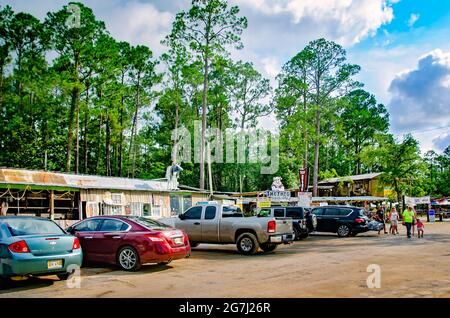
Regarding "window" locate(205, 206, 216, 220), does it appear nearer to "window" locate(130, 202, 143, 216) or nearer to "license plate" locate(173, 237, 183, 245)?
"license plate" locate(173, 237, 183, 245)

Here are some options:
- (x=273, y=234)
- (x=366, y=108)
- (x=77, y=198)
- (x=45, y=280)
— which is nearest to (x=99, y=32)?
(x=77, y=198)

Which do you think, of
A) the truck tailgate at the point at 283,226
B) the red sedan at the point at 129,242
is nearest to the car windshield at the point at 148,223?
the red sedan at the point at 129,242

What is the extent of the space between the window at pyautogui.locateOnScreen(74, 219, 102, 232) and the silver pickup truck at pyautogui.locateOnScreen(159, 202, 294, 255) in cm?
457

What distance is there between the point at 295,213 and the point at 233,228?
7052mm

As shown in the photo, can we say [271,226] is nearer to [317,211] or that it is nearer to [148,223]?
[148,223]

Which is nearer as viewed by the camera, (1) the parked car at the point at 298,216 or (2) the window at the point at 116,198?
(1) the parked car at the point at 298,216

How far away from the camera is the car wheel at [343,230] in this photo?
75.7ft

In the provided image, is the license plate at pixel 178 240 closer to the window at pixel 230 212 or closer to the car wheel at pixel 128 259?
the car wheel at pixel 128 259

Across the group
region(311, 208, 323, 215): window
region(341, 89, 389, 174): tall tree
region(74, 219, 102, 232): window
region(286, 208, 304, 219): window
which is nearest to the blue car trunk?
region(74, 219, 102, 232): window

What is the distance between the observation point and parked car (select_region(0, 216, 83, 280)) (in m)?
8.65

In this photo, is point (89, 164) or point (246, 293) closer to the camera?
point (246, 293)
